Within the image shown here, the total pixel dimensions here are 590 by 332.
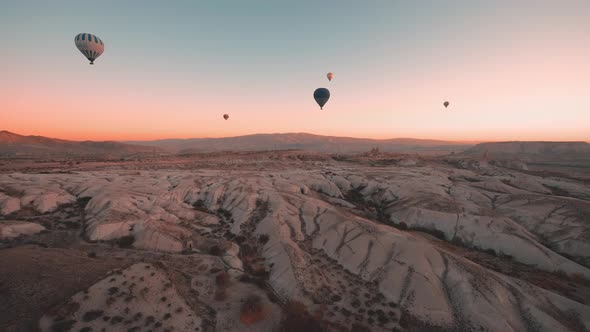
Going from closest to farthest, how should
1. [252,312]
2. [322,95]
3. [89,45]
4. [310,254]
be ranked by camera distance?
[252,312] < [310,254] < [89,45] < [322,95]

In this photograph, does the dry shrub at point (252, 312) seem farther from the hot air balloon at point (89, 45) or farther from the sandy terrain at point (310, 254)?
the hot air balloon at point (89, 45)

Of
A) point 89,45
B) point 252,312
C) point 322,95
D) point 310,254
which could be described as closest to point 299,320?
point 252,312

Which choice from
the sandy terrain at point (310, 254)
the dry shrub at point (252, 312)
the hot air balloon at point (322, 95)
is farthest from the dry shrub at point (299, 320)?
the hot air balloon at point (322, 95)

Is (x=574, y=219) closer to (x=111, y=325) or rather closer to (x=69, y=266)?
(x=111, y=325)

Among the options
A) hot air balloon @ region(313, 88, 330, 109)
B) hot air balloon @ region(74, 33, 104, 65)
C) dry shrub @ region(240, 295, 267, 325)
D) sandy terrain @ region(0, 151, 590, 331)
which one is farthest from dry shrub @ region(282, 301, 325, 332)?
hot air balloon @ region(74, 33, 104, 65)

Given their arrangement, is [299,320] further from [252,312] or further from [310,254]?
[310,254]

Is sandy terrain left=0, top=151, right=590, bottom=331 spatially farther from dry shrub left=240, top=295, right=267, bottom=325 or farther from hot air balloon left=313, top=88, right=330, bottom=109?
hot air balloon left=313, top=88, right=330, bottom=109
